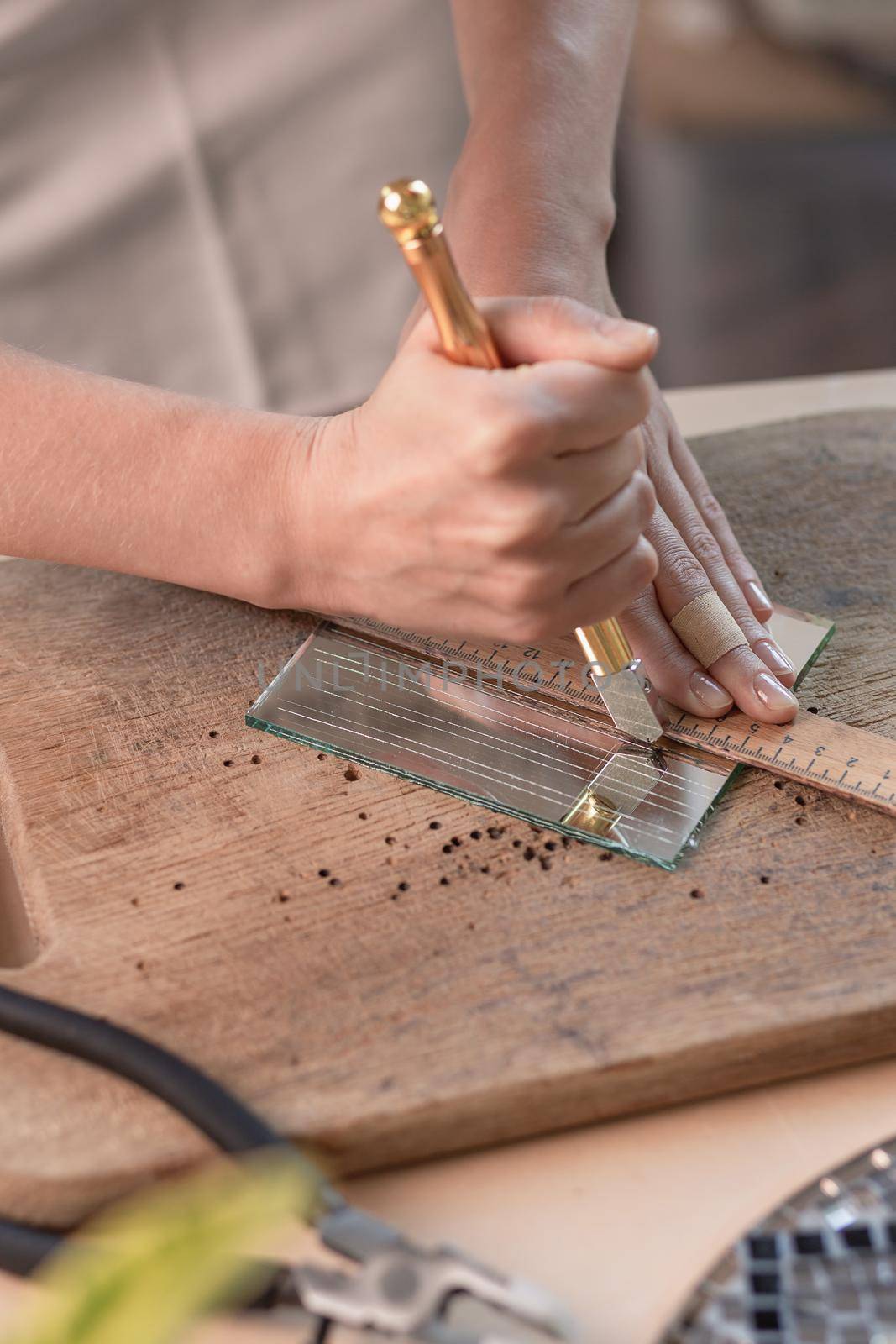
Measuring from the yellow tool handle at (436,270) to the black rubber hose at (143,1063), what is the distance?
1.41ft

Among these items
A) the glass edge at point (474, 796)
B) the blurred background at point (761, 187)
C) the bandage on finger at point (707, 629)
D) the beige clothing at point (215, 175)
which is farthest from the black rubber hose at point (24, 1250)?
the blurred background at point (761, 187)

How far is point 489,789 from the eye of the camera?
2.95 ft

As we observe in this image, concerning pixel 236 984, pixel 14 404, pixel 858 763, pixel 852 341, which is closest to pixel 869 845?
pixel 858 763

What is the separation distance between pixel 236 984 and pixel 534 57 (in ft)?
2.85

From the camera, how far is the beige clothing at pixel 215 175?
1.28 m

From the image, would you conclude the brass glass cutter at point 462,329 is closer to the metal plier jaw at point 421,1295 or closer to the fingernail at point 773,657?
the fingernail at point 773,657

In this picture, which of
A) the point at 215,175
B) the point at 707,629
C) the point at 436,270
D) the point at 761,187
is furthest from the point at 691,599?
the point at 761,187

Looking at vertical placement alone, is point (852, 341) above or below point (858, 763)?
below

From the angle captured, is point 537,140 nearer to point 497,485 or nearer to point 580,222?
point 580,222

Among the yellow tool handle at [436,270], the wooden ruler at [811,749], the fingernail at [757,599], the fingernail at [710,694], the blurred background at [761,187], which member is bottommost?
the blurred background at [761,187]

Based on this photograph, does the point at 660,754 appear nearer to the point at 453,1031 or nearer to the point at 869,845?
the point at 869,845

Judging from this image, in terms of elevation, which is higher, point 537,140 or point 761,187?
point 537,140

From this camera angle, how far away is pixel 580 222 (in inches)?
43.1

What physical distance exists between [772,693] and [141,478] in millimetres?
487
